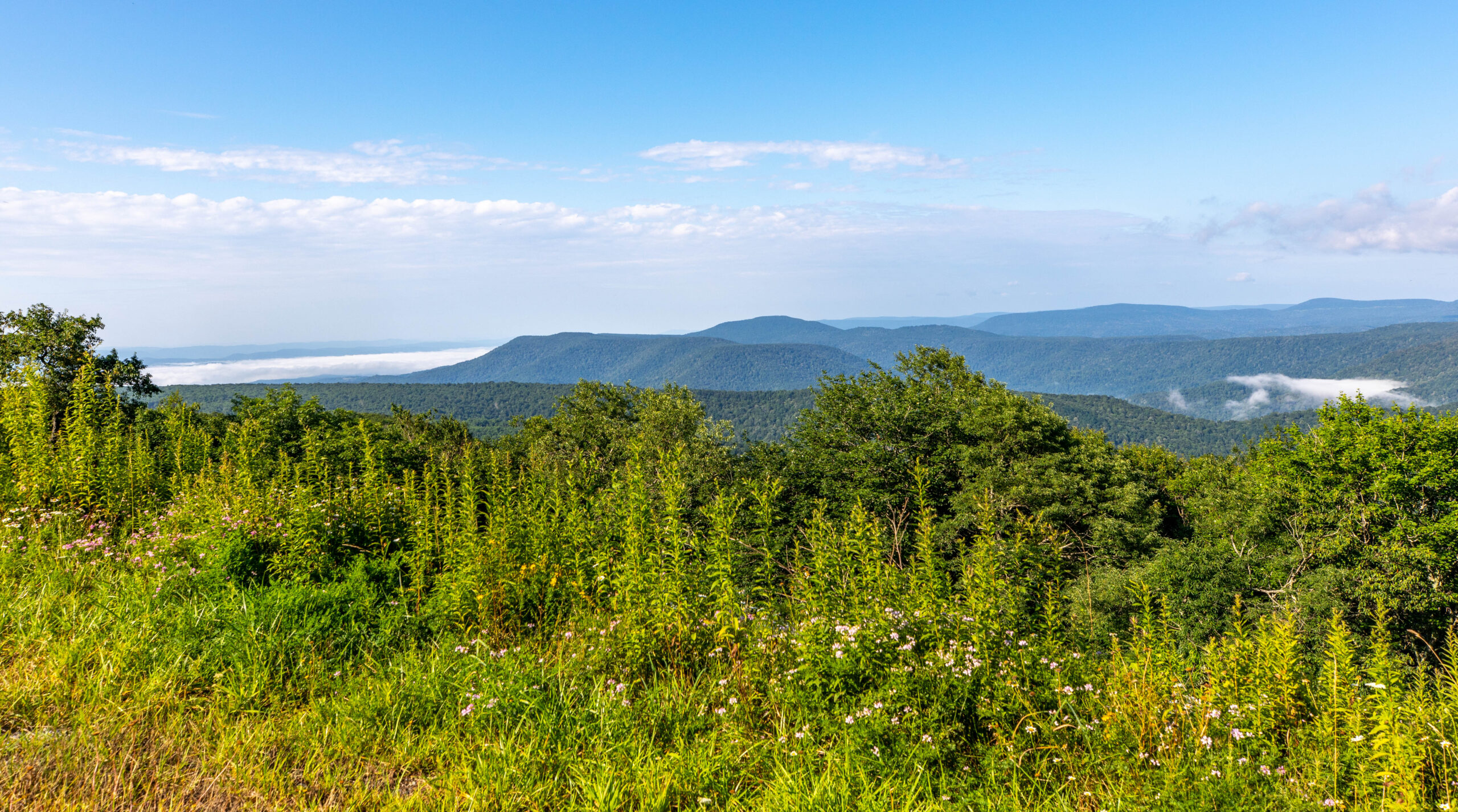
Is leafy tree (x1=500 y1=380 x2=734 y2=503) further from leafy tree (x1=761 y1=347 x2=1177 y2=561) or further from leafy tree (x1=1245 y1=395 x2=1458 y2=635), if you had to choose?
leafy tree (x1=1245 y1=395 x2=1458 y2=635)

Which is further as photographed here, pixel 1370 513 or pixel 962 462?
pixel 962 462

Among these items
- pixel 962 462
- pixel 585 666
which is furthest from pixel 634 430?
pixel 585 666

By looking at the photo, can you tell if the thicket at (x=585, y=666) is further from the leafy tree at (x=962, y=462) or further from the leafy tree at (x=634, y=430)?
the leafy tree at (x=634, y=430)

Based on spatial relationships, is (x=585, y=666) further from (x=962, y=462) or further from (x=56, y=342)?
(x=56, y=342)

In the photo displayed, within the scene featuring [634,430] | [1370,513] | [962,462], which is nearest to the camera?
[1370,513]

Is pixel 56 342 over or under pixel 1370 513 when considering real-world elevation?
over

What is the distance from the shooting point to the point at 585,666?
386 centimetres

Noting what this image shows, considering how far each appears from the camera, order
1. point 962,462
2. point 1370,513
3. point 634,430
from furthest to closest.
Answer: point 634,430 → point 962,462 → point 1370,513

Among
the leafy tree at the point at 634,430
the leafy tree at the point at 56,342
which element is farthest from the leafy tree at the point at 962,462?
the leafy tree at the point at 56,342

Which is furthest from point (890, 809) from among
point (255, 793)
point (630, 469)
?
point (630, 469)

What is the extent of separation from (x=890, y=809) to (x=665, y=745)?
113 cm

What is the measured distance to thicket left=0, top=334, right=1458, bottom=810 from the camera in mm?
2834

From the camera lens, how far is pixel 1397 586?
2098cm

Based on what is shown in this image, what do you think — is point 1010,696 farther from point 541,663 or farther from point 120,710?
point 120,710
